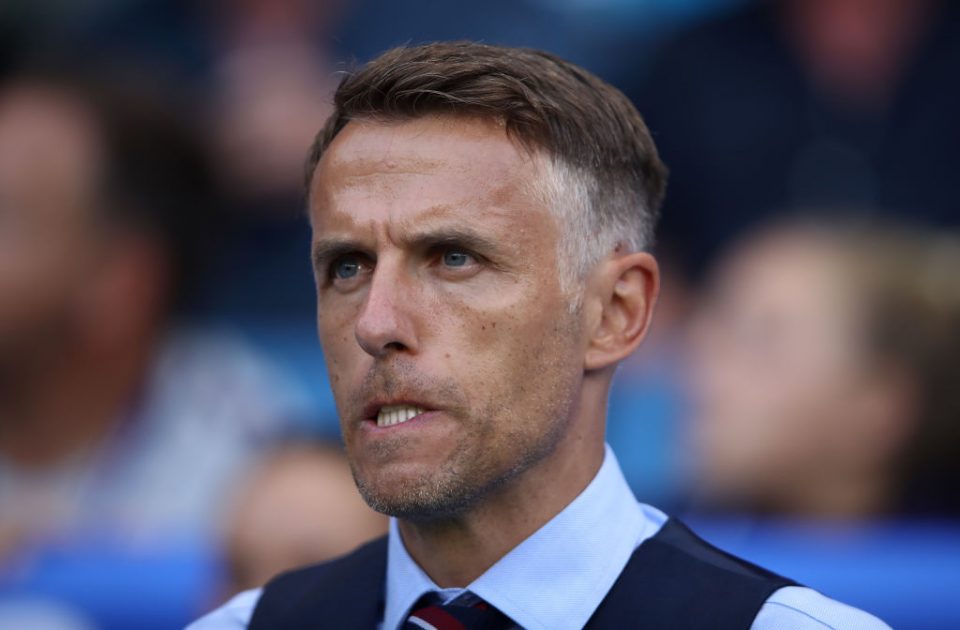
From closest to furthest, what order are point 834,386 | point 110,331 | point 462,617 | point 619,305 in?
point 462,617
point 619,305
point 834,386
point 110,331

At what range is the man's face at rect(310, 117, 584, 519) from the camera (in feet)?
7.35

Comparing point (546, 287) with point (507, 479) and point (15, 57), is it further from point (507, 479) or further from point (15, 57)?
point (15, 57)

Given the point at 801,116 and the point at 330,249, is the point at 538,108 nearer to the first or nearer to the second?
the point at 330,249

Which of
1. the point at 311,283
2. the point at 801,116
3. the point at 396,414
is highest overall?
the point at 801,116

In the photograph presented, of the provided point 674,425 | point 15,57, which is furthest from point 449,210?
point 15,57

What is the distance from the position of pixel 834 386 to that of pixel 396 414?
2.75 m

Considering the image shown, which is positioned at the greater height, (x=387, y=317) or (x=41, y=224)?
(x=41, y=224)

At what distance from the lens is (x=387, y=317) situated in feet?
7.27

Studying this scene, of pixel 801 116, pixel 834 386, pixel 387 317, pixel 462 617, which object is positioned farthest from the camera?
pixel 801 116

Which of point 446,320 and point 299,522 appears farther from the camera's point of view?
point 299,522

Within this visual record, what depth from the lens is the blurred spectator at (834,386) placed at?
4.60 meters

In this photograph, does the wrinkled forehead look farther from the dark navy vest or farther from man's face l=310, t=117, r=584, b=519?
the dark navy vest

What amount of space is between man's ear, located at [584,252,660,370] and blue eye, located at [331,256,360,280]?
0.41 meters

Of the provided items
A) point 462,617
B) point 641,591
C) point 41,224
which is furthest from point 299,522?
point 41,224
